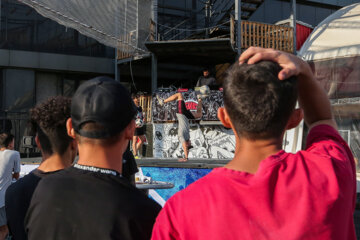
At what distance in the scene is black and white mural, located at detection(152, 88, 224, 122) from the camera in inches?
517

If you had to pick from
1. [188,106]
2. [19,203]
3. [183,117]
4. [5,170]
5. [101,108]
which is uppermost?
[188,106]

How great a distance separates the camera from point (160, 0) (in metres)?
18.0

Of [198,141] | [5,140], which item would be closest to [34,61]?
[198,141]

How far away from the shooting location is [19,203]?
195cm

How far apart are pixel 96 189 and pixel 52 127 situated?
0.96m

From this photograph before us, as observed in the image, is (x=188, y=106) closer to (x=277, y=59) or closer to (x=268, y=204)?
(x=277, y=59)

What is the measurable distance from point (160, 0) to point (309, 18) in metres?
8.37

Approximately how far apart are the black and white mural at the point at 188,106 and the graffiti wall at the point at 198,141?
1.05 ft

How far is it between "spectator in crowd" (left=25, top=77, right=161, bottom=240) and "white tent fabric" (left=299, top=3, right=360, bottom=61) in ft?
42.2

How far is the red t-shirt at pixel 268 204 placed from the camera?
1189 millimetres

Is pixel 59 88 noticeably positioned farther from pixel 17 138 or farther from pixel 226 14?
pixel 226 14

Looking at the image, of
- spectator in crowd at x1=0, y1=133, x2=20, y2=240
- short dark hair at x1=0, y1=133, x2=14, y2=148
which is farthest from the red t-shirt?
short dark hair at x1=0, y1=133, x2=14, y2=148

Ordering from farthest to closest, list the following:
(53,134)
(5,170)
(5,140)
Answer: (5,140), (5,170), (53,134)

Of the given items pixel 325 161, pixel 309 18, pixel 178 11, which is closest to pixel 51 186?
pixel 325 161
